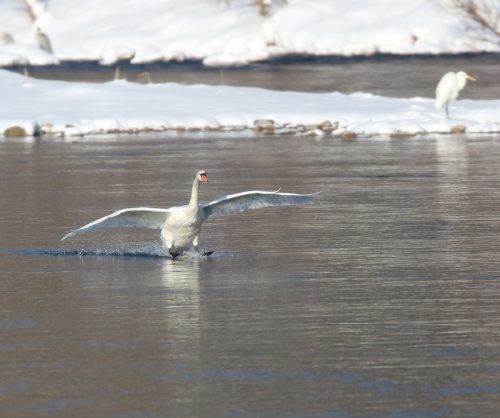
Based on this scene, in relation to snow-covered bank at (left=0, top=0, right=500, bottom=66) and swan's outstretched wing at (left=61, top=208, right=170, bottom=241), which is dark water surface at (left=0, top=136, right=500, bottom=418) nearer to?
swan's outstretched wing at (left=61, top=208, right=170, bottom=241)

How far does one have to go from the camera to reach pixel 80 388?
33.5 ft

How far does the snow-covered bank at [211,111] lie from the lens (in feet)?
119

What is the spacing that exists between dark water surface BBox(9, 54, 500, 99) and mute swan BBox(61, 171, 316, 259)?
29461 millimetres

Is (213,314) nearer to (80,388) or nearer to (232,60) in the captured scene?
(80,388)

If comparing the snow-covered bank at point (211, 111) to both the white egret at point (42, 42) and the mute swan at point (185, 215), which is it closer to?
the mute swan at point (185, 215)

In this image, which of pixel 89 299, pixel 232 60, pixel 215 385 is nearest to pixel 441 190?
pixel 89 299

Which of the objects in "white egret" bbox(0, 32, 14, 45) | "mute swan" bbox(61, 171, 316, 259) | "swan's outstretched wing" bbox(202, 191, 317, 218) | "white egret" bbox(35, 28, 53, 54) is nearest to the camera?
"mute swan" bbox(61, 171, 316, 259)

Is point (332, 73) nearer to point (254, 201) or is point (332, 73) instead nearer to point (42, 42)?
point (42, 42)

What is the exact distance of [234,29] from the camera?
81250mm

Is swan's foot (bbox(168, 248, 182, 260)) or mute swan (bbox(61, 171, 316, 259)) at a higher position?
mute swan (bbox(61, 171, 316, 259))

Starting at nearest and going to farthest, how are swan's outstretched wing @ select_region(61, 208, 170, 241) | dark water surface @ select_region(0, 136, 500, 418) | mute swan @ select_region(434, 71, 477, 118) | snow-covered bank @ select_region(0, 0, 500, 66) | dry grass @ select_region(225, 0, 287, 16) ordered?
dark water surface @ select_region(0, 136, 500, 418) → swan's outstretched wing @ select_region(61, 208, 170, 241) → mute swan @ select_region(434, 71, 477, 118) → snow-covered bank @ select_region(0, 0, 500, 66) → dry grass @ select_region(225, 0, 287, 16)

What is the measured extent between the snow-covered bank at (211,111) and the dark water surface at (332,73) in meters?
6.65

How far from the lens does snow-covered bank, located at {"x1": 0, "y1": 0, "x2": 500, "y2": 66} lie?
7519 cm

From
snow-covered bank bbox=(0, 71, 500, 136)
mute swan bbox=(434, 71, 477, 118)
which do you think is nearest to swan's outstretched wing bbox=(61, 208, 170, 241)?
snow-covered bank bbox=(0, 71, 500, 136)
